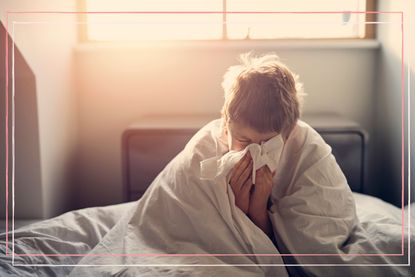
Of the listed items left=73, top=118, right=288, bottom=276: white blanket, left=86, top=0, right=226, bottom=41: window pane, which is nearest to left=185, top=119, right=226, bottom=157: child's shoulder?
left=73, top=118, right=288, bottom=276: white blanket

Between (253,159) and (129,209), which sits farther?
(129,209)

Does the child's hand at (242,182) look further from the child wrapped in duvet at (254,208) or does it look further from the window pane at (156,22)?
the window pane at (156,22)

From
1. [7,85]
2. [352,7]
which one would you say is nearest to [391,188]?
[352,7]

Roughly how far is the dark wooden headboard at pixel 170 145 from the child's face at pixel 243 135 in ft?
1.72

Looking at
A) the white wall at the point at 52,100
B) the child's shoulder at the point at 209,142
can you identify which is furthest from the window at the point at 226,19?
the child's shoulder at the point at 209,142

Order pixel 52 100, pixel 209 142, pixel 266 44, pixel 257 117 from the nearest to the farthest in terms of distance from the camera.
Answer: pixel 257 117
pixel 209 142
pixel 52 100
pixel 266 44

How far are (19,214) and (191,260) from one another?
70 centimetres

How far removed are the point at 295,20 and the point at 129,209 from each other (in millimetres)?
772

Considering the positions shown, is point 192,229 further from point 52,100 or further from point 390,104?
point 390,104

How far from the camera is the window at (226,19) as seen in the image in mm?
1698

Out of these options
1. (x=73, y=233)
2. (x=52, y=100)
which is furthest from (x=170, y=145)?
(x=73, y=233)

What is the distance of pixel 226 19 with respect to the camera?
1.79 m

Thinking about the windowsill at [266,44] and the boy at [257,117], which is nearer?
the boy at [257,117]

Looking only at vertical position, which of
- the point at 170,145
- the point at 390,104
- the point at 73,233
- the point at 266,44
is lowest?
the point at 73,233
